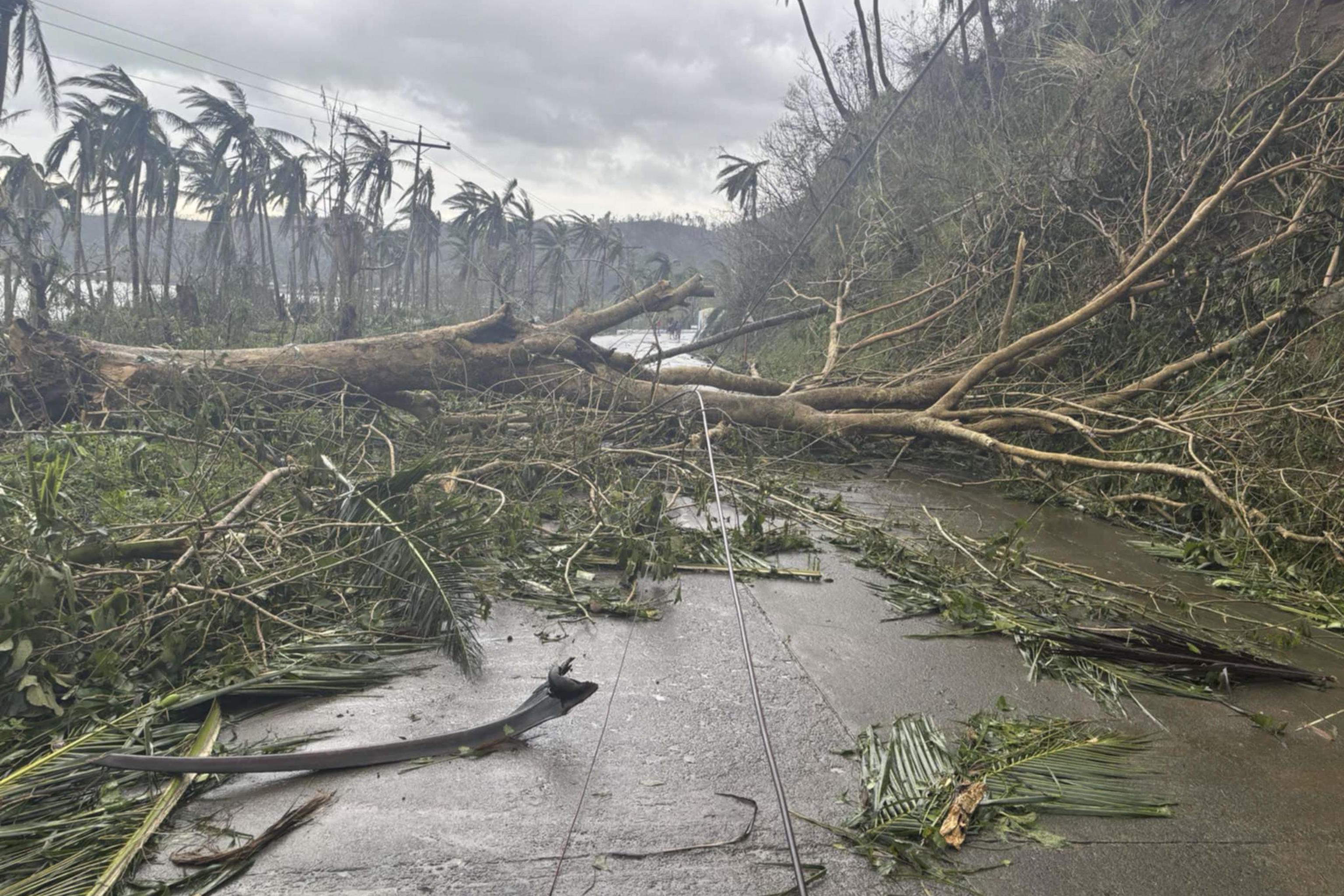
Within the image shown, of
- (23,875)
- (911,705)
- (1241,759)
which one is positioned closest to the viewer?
(23,875)

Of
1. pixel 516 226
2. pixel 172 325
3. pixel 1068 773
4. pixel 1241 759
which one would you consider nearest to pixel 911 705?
pixel 1068 773

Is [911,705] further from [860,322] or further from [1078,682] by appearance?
[860,322]

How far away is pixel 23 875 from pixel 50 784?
348 millimetres

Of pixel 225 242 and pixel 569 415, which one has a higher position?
pixel 225 242

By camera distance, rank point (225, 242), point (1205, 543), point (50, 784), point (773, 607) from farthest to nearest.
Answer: point (225, 242) → point (1205, 543) → point (773, 607) → point (50, 784)

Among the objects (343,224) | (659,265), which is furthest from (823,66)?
(659,265)

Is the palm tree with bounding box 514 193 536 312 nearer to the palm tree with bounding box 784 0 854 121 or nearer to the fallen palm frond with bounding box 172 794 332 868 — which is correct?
the palm tree with bounding box 784 0 854 121

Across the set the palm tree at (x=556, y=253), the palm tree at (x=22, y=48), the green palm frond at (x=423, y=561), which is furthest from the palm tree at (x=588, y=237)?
the green palm frond at (x=423, y=561)

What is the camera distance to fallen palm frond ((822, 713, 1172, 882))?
6.60 feet

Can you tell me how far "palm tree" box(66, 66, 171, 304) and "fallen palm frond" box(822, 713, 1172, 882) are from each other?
77.8ft

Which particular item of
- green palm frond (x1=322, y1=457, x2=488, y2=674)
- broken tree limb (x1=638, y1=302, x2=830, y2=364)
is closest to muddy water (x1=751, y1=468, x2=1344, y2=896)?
green palm frond (x1=322, y1=457, x2=488, y2=674)

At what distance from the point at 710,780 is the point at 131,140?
2847 centimetres

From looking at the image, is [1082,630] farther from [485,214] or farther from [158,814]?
[485,214]

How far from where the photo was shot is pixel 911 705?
2824 mm
